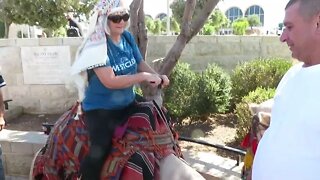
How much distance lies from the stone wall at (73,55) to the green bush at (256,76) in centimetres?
104

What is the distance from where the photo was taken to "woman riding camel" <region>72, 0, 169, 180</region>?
2.51 metres

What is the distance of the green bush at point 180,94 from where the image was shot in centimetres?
618

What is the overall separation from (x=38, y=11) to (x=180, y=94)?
18.1ft

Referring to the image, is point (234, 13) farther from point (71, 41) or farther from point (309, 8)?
point (309, 8)

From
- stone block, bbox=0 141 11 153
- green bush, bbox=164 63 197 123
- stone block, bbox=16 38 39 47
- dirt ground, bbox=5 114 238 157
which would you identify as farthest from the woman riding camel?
stone block, bbox=16 38 39 47

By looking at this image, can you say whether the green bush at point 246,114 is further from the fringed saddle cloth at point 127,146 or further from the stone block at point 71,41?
the stone block at point 71,41

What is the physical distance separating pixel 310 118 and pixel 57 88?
644 cm

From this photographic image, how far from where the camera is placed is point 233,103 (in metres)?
7.17

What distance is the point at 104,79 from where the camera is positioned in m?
2.51

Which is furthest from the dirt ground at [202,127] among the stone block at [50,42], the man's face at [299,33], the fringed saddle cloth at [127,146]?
the man's face at [299,33]

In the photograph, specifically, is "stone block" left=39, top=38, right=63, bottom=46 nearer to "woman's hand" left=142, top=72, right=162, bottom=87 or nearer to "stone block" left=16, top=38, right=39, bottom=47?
"stone block" left=16, top=38, right=39, bottom=47

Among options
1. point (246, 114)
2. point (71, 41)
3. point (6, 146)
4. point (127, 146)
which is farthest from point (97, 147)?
point (71, 41)

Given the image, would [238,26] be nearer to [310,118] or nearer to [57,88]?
[57,88]

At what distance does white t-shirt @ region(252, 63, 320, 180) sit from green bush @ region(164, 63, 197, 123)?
4.55m
